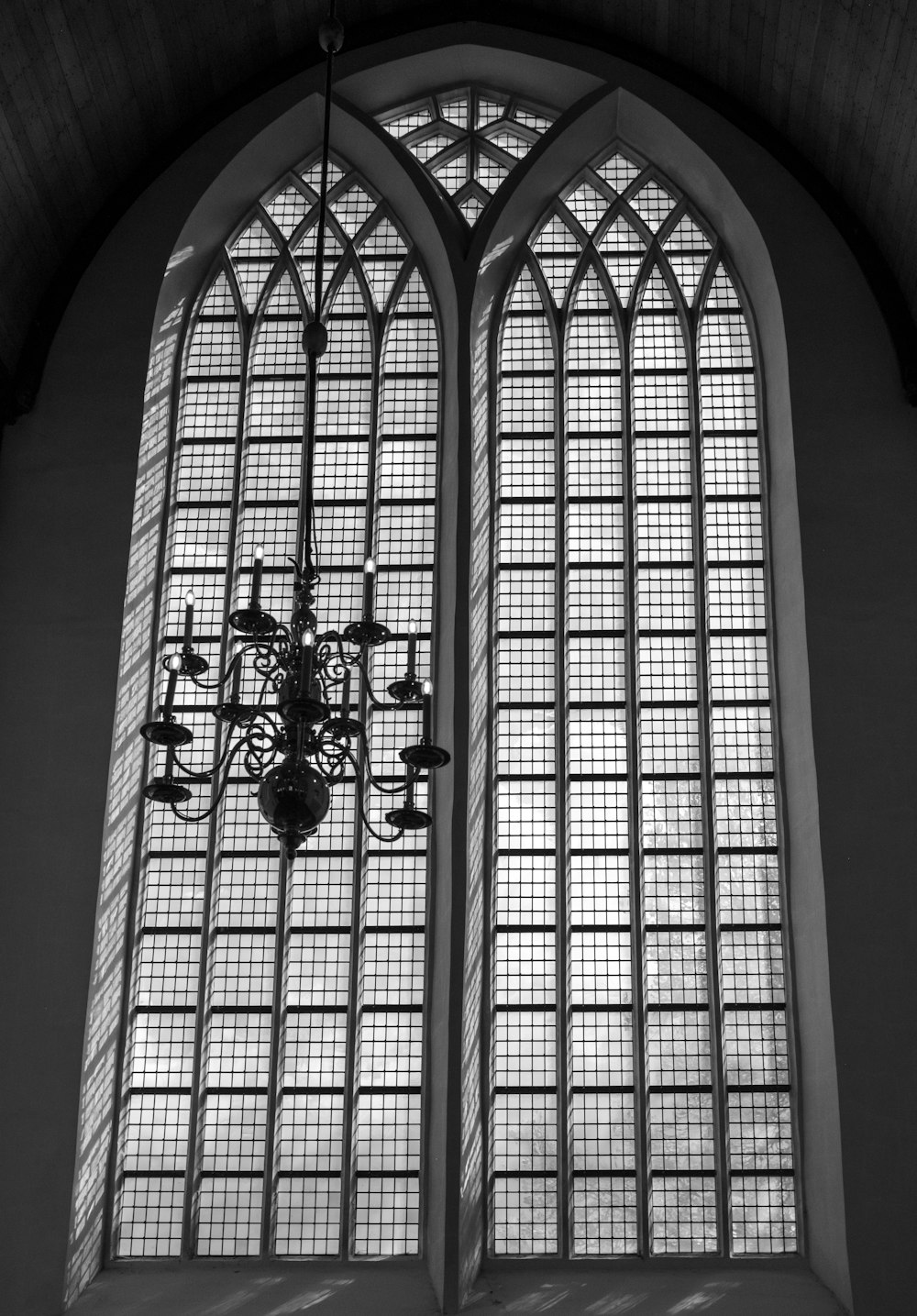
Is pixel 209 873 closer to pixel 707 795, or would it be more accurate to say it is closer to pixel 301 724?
pixel 707 795

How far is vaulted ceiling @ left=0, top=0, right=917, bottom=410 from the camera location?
9961 millimetres

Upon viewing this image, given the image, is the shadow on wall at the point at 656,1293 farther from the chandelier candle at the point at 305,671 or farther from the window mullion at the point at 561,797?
the chandelier candle at the point at 305,671

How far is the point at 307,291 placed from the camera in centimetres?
1141

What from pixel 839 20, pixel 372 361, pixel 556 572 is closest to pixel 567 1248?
pixel 556 572

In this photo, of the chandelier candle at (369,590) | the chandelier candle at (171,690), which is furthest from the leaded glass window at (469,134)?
the chandelier candle at (171,690)

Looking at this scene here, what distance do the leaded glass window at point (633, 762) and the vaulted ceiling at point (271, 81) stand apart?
3.39 feet

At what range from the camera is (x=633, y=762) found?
9727mm

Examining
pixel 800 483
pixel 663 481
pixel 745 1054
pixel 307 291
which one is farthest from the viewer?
pixel 307 291

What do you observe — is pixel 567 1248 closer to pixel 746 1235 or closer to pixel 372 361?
pixel 746 1235

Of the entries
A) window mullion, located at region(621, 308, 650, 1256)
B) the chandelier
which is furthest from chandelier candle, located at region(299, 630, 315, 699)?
window mullion, located at region(621, 308, 650, 1256)

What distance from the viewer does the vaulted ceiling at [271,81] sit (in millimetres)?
9961

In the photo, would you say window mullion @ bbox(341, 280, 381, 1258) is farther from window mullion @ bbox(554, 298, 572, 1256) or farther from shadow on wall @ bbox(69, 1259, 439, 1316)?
window mullion @ bbox(554, 298, 572, 1256)

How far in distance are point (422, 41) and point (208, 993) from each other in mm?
7247

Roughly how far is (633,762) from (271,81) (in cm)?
589
